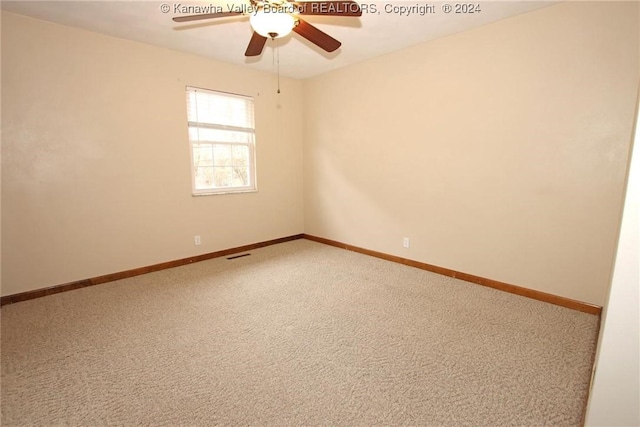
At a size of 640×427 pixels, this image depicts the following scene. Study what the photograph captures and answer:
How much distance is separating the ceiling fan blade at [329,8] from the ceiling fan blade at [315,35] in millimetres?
143

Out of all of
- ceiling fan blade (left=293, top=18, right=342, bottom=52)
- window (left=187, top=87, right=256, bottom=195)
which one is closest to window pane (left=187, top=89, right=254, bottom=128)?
window (left=187, top=87, right=256, bottom=195)

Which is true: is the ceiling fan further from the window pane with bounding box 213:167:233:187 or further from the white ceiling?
the window pane with bounding box 213:167:233:187

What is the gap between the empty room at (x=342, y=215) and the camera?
163 cm

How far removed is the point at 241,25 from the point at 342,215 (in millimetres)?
2600

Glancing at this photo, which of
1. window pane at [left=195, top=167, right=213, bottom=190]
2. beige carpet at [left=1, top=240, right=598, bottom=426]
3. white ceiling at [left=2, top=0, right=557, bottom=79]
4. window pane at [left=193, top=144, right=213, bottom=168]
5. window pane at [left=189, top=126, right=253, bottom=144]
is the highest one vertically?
white ceiling at [left=2, top=0, right=557, bottom=79]

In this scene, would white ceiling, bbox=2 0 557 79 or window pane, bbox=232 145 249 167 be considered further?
window pane, bbox=232 145 249 167

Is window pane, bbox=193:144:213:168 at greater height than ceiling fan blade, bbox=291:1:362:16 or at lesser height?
lesser

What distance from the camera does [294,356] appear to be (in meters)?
1.95

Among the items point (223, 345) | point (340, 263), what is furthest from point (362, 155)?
point (223, 345)

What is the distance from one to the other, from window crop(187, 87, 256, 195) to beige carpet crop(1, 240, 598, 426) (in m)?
1.45

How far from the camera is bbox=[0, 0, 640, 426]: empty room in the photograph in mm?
1626

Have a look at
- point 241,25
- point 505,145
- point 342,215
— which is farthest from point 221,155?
point 505,145

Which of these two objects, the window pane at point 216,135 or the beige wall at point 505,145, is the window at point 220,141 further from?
the beige wall at point 505,145

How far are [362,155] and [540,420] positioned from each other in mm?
3153
